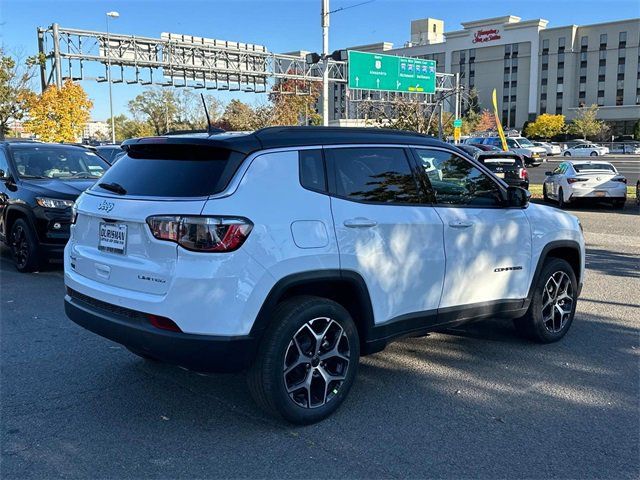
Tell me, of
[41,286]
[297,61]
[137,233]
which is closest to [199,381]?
[137,233]

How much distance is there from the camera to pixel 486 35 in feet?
363

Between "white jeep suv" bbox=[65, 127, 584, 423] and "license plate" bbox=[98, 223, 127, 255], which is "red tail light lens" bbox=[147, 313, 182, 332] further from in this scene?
"license plate" bbox=[98, 223, 127, 255]

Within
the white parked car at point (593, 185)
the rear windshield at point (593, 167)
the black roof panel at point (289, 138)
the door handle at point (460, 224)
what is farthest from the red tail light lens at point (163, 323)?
the rear windshield at point (593, 167)

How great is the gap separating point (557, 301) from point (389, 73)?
3226cm

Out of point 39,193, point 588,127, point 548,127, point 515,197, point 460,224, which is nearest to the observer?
point 460,224

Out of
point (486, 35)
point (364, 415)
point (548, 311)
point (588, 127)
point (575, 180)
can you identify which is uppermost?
point (486, 35)

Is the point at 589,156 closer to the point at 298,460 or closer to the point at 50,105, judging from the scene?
the point at 50,105

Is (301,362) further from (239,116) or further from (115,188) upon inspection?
(239,116)

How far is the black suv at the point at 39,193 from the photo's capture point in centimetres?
816

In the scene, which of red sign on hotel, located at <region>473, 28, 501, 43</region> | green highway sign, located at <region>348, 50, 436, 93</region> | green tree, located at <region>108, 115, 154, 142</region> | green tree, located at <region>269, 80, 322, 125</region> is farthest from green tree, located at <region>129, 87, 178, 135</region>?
red sign on hotel, located at <region>473, 28, 501, 43</region>

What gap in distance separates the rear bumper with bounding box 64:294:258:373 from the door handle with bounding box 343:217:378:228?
968 mm

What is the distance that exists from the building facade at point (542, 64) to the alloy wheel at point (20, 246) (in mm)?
92878

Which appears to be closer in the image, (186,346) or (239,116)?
(186,346)

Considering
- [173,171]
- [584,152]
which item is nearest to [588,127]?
[584,152]
